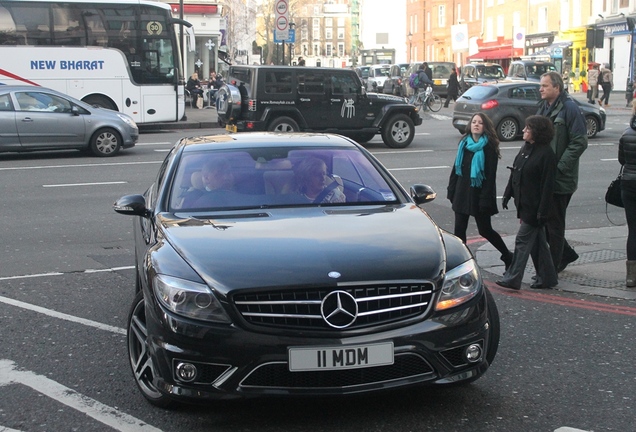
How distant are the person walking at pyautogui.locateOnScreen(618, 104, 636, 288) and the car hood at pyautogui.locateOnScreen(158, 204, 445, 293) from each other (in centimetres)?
287

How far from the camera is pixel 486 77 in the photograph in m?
47.8

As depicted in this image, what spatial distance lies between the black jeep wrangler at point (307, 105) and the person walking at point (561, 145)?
12.4 metres

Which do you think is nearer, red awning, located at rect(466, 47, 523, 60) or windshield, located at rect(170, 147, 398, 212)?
windshield, located at rect(170, 147, 398, 212)

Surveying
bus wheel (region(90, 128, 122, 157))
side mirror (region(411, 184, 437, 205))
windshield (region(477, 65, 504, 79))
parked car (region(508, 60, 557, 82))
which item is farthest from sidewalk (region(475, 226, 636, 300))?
windshield (region(477, 65, 504, 79))

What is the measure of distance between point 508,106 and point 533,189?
16.4m

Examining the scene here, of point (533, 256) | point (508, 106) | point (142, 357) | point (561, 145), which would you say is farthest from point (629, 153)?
point (508, 106)

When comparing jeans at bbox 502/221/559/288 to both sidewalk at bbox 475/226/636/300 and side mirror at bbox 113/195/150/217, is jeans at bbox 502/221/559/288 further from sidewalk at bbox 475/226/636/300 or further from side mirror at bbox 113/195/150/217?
side mirror at bbox 113/195/150/217

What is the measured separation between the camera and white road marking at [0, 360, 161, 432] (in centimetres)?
468

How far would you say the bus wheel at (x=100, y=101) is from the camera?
25.6 m

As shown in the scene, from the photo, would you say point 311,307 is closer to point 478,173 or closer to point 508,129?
point 478,173

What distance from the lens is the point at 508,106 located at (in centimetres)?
2355

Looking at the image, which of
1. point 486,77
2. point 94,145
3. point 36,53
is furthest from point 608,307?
point 486,77

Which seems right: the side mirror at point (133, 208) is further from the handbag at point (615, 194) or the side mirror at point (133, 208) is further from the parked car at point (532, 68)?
the parked car at point (532, 68)

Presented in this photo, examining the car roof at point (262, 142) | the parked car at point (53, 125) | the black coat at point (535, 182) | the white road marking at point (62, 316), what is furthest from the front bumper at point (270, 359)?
the parked car at point (53, 125)
